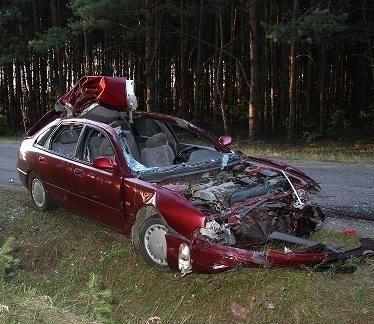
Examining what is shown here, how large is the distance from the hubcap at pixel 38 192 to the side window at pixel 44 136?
1.94ft

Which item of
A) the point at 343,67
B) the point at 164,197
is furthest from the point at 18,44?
the point at 164,197

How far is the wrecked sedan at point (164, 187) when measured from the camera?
5121 millimetres

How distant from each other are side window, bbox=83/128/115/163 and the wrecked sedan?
0.04 feet

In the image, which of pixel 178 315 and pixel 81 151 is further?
pixel 81 151

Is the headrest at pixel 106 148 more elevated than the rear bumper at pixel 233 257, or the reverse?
the headrest at pixel 106 148

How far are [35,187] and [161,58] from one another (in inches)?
883

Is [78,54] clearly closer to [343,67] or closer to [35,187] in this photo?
[343,67]

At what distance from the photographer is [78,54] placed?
100ft

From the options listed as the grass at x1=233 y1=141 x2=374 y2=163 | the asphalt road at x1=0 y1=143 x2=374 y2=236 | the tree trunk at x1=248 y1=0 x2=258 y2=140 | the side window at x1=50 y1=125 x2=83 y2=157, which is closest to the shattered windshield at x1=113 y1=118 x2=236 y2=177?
the side window at x1=50 y1=125 x2=83 y2=157

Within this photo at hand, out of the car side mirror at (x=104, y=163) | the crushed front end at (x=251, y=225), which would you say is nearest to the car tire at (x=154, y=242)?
the crushed front end at (x=251, y=225)

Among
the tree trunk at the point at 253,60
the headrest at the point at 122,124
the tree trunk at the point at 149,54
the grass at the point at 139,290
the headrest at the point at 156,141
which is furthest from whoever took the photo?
the tree trunk at the point at 149,54

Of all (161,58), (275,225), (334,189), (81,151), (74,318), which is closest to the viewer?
(74,318)

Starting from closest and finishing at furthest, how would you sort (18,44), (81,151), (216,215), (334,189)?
(216,215)
(81,151)
(334,189)
(18,44)

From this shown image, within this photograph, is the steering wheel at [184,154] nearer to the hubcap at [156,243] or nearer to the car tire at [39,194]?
the hubcap at [156,243]
